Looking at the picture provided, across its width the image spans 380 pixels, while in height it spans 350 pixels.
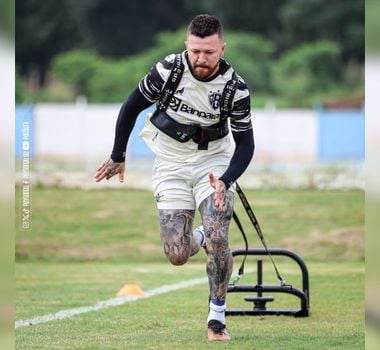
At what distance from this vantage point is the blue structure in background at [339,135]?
35.2 meters

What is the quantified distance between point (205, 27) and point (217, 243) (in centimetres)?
144

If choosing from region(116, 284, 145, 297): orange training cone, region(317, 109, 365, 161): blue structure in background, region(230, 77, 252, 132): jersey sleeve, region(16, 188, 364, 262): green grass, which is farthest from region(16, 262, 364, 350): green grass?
region(317, 109, 365, 161): blue structure in background

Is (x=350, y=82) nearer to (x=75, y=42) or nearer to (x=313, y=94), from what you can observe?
(x=313, y=94)

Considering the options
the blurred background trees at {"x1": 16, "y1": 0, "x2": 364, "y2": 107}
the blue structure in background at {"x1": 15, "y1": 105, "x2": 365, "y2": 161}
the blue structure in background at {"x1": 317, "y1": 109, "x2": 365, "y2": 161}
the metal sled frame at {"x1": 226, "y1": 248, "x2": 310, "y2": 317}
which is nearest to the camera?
the metal sled frame at {"x1": 226, "y1": 248, "x2": 310, "y2": 317}

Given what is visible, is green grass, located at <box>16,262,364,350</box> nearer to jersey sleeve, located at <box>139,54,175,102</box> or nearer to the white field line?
the white field line

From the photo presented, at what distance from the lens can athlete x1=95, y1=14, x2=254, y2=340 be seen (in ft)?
24.6

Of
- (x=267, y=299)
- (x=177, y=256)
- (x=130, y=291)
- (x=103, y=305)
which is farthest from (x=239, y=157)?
(x=130, y=291)

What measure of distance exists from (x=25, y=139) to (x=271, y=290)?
8.97 ft

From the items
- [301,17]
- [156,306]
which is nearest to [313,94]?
[301,17]

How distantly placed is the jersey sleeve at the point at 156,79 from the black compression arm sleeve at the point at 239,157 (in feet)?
1.95

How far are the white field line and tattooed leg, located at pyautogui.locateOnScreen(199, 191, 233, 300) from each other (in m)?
1.64

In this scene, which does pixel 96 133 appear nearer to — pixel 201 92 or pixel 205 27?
pixel 201 92

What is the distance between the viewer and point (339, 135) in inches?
1400

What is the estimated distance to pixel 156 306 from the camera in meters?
9.85
